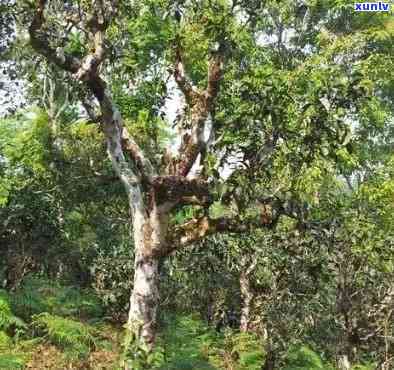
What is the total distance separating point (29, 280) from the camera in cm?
1374

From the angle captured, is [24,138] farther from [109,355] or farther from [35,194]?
[109,355]

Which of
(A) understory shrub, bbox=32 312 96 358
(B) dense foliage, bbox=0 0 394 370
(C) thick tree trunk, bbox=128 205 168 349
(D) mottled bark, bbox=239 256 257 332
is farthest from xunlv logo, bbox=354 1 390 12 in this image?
(C) thick tree trunk, bbox=128 205 168 349

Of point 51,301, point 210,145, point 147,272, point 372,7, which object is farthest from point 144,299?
point 372,7

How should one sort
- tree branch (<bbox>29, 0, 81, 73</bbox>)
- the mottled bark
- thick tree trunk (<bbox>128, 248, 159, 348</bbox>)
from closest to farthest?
tree branch (<bbox>29, 0, 81, 73</bbox>) → thick tree trunk (<bbox>128, 248, 159, 348</bbox>) → the mottled bark

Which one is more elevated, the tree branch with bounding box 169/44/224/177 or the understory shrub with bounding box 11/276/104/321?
the tree branch with bounding box 169/44/224/177

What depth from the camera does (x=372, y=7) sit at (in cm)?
2253

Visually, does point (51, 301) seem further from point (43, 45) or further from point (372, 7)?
point (372, 7)

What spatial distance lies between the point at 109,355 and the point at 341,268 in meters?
4.47

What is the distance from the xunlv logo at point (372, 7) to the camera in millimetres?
22062

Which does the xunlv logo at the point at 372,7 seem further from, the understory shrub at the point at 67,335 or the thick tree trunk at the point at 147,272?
the thick tree trunk at the point at 147,272

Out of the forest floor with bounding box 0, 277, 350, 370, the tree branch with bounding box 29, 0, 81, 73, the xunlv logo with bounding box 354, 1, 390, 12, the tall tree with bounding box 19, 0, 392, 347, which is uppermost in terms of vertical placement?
the xunlv logo with bounding box 354, 1, 390, 12

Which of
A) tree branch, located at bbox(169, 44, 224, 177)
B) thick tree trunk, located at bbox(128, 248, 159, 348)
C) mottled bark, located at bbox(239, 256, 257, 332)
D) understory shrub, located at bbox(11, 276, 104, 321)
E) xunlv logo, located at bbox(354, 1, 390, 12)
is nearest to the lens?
thick tree trunk, located at bbox(128, 248, 159, 348)

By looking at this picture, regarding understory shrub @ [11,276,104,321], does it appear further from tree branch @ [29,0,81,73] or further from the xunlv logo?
the xunlv logo

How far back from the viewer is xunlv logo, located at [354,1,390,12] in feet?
72.4
